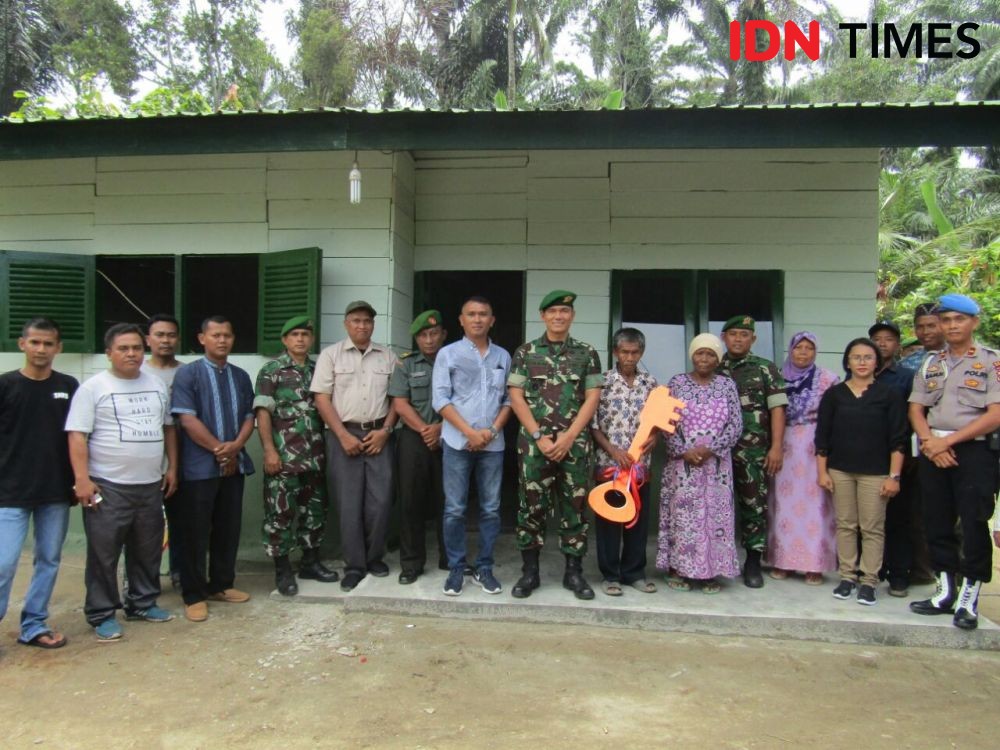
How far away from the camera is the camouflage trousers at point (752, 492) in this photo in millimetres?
4164

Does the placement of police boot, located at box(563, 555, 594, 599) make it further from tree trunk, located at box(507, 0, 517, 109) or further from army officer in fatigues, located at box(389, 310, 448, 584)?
tree trunk, located at box(507, 0, 517, 109)

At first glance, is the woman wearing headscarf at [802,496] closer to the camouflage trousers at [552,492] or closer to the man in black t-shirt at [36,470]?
the camouflage trousers at [552,492]

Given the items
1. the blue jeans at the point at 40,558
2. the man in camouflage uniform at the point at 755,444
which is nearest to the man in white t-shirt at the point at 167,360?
the blue jeans at the point at 40,558

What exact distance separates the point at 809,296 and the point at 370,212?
331cm

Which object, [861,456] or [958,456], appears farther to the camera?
[861,456]

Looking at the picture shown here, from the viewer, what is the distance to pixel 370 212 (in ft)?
16.8

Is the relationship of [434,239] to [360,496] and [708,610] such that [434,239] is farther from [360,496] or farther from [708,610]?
[708,610]

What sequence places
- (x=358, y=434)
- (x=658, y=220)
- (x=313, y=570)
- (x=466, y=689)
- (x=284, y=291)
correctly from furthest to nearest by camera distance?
(x=658, y=220)
(x=284, y=291)
(x=313, y=570)
(x=358, y=434)
(x=466, y=689)

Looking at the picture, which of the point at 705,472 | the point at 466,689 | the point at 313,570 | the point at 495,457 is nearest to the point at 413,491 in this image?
the point at 495,457

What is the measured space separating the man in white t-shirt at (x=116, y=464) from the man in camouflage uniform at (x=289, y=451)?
23.5 inches

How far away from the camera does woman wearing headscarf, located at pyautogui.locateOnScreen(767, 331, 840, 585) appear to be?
4.21 m

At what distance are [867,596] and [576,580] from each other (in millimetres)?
1606

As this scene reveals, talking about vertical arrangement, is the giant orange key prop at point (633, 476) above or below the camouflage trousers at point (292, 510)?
above

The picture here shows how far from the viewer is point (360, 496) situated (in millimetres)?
4289
